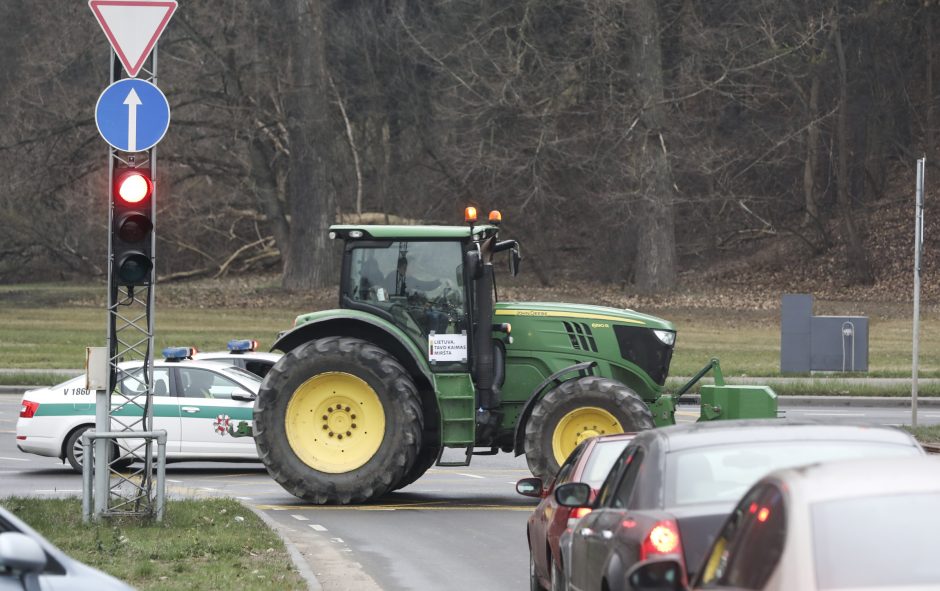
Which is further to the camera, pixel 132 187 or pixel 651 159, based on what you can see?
pixel 651 159

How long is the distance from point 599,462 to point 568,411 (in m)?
5.13

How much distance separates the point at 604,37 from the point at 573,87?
2.09m

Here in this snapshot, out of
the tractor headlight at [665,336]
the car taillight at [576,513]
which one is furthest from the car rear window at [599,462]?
the tractor headlight at [665,336]

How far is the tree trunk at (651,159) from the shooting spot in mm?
48781

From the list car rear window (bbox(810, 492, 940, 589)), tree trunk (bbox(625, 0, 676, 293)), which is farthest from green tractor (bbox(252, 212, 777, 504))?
tree trunk (bbox(625, 0, 676, 293))

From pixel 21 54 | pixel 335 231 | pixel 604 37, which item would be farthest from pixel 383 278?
pixel 21 54

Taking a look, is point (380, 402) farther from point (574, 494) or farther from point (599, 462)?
point (574, 494)

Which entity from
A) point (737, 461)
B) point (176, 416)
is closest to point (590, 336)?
point (176, 416)

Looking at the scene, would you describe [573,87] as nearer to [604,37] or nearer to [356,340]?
[604,37]

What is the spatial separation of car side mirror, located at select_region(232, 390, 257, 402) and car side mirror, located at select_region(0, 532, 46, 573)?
14177mm

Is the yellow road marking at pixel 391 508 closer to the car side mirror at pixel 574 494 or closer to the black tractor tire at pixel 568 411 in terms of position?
the black tractor tire at pixel 568 411

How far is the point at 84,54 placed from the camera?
49.0 m

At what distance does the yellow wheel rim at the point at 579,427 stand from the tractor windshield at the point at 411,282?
5.38 feet

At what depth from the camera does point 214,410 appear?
19391mm
